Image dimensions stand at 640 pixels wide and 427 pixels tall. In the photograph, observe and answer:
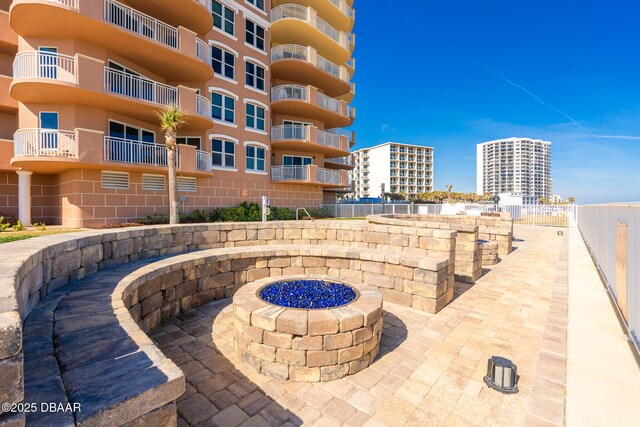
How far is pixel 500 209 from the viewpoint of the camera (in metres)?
27.9

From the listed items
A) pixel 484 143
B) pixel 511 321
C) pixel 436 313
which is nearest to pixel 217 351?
pixel 436 313

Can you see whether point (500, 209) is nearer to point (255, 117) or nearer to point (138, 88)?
point (255, 117)

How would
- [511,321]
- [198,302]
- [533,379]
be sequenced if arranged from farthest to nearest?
[198,302]
[511,321]
[533,379]

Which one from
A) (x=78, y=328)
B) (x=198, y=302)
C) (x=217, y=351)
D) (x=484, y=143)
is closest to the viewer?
(x=78, y=328)

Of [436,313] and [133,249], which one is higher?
[133,249]

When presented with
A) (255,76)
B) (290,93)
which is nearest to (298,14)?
(290,93)

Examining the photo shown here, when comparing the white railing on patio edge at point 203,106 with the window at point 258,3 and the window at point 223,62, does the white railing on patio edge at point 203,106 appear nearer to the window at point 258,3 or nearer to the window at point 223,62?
the window at point 223,62

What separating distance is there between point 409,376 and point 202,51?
17.3 m

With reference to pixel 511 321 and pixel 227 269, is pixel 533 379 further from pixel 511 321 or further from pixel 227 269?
pixel 227 269

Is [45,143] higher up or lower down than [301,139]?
lower down

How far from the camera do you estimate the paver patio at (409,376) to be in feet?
10.3

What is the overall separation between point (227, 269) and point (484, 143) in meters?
151

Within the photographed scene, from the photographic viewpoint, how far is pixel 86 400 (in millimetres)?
1802

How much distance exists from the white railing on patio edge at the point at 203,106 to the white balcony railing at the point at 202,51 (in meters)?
1.97
